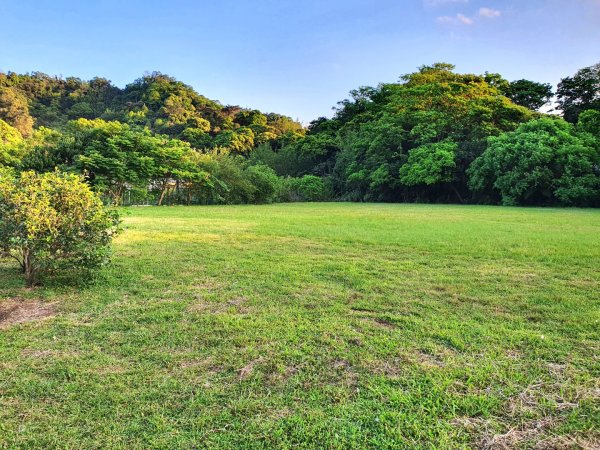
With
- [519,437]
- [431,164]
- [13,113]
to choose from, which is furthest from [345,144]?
[519,437]

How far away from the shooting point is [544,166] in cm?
1941

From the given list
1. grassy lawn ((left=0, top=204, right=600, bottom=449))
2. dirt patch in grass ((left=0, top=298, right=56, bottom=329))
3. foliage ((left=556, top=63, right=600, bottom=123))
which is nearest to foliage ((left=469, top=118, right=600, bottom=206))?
foliage ((left=556, top=63, right=600, bottom=123))

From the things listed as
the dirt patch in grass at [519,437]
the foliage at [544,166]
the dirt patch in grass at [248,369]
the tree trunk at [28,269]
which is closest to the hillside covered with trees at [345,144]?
the foliage at [544,166]

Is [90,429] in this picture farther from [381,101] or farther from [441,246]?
[381,101]

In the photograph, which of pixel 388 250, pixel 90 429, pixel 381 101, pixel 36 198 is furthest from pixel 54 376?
pixel 381 101

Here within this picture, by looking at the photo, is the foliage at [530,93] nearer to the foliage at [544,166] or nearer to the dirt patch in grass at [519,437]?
the foliage at [544,166]

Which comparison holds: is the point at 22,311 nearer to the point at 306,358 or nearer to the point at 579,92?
the point at 306,358

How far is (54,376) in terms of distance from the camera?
2225 mm

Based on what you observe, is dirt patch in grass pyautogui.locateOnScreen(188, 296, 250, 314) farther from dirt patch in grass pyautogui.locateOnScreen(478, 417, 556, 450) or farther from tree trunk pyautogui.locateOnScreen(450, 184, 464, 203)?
tree trunk pyautogui.locateOnScreen(450, 184, 464, 203)

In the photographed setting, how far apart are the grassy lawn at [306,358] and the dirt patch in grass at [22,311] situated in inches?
1.6

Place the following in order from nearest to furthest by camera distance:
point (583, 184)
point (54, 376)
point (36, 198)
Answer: point (54, 376) < point (36, 198) < point (583, 184)

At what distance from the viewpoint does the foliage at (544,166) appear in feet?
61.5

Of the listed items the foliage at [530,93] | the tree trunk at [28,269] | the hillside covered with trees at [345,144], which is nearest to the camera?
the tree trunk at [28,269]

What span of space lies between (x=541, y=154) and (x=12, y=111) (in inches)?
1570
